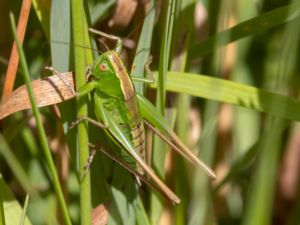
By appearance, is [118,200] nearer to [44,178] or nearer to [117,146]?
[117,146]

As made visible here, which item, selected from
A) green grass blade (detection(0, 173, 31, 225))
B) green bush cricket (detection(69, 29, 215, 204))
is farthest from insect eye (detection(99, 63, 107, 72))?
green grass blade (detection(0, 173, 31, 225))

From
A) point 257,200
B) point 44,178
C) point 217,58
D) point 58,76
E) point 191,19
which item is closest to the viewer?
point 257,200

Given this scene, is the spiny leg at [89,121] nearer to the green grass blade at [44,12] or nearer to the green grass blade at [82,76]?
the green grass blade at [82,76]

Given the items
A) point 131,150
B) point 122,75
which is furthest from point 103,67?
point 131,150

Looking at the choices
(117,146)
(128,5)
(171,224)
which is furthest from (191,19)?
(171,224)

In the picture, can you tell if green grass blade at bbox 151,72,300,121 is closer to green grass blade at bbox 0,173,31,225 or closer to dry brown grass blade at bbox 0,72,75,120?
dry brown grass blade at bbox 0,72,75,120

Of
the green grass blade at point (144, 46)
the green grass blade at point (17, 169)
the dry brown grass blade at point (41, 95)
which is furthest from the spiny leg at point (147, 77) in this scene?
the green grass blade at point (17, 169)

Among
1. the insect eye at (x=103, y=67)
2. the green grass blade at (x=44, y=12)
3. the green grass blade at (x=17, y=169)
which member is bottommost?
the green grass blade at (x=17, y=169)

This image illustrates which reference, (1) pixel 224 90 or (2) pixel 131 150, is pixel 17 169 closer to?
(2) pixel 131 150
